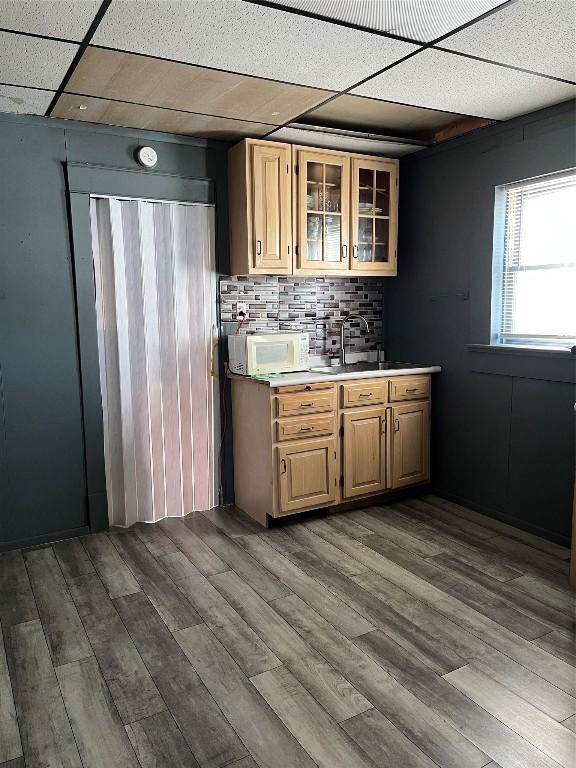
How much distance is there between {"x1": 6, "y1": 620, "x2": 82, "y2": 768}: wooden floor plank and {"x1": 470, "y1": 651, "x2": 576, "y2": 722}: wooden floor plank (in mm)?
1500

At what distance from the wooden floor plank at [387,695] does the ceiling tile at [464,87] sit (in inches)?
100

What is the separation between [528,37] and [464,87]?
601mm

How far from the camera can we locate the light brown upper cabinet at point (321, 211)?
382 cm

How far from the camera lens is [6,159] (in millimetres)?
3221

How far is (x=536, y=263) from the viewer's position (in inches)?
137

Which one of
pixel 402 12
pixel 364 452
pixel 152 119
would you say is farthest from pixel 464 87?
pixel 364 452

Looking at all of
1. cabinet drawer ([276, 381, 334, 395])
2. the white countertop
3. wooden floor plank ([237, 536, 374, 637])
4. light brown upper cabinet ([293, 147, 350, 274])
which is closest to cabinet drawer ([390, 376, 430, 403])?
the white countertop

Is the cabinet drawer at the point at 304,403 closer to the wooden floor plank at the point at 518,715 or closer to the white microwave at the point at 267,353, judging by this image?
the white microwave at the point at 267,353

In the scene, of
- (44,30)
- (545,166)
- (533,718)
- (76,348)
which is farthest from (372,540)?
(44,30)

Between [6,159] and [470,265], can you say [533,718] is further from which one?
[6,159]

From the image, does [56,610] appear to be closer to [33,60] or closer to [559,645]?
[559,645]

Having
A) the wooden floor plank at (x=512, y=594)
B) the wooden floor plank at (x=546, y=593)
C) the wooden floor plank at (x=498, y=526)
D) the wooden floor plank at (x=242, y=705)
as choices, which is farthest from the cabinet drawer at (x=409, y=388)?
the wooden floor plank at (x=242, y=705)

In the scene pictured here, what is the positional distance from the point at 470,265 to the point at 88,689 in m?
3.20

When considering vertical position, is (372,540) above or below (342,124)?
below
